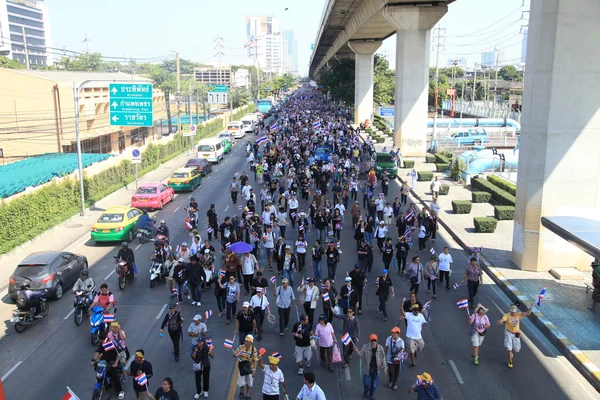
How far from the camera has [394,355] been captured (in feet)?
36.7

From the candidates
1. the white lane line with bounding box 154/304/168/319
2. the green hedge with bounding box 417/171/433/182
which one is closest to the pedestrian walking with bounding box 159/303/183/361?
the white lane line with bounding box 154/304/168/319

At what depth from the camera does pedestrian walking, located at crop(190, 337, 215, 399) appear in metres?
10.8

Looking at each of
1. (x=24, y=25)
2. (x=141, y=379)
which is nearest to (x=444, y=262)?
(x=141, y=379)

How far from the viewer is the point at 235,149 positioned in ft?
186

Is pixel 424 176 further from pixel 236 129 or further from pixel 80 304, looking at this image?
pixel 236 129

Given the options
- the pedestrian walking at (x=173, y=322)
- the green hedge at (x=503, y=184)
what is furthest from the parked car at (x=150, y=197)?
the green hedge at (x=503, y=184)

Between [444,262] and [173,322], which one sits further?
[444,262]

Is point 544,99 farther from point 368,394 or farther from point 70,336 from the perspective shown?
point 70,336

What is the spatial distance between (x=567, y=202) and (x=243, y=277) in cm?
1062

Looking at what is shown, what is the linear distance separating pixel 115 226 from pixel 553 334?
1581 centimetres

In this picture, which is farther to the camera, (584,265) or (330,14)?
(330,14)

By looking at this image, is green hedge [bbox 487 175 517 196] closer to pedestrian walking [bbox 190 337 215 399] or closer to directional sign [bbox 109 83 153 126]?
directional sign [bbox 109 83 153 126]

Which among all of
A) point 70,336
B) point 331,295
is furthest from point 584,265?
point 70,336

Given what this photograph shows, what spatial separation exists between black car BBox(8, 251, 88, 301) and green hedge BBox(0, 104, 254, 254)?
560cm
